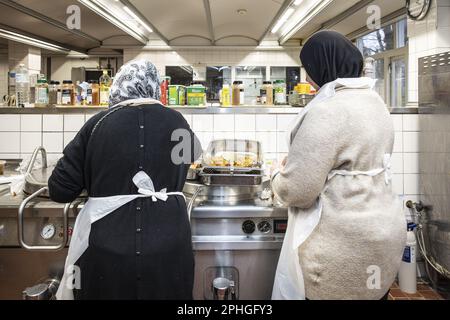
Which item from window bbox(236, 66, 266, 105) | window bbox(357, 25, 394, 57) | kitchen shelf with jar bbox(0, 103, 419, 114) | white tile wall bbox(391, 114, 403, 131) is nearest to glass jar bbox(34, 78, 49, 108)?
kitchen shelf with jar bbox(0, 103, 419, 114)

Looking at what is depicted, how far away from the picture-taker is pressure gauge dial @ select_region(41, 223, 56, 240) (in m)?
1.33

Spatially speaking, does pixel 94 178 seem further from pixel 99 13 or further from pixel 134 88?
pixel 99 13

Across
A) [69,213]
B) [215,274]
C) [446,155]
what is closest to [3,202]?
[69,213]

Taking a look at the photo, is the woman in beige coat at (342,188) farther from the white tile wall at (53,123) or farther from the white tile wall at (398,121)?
the white tile wall at (53,123)

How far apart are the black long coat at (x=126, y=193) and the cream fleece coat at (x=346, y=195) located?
394mm

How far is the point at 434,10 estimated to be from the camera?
2.14 m

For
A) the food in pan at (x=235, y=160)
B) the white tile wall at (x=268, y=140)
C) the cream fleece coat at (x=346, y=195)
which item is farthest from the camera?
the white tile wall at (x=268, y=140)

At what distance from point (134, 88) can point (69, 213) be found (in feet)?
1.98

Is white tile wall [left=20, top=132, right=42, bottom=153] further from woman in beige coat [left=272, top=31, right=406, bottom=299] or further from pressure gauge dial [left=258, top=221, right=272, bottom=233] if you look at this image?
woman in beige coat [left=272, top=31, right=406, bottom=299]

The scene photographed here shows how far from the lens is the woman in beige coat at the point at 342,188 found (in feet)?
3.04

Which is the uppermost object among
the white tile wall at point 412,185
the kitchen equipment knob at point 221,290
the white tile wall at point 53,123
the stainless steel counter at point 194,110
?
the stainless steel counter at point 194,110

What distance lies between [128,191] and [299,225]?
21.7 inches

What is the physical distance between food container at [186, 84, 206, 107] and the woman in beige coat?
3.42ft

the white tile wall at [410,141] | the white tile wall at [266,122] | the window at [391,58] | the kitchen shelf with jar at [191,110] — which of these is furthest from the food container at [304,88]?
the window at [391,58]
